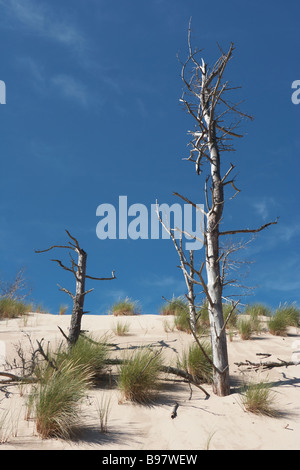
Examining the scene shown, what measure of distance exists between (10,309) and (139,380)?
7.52 m

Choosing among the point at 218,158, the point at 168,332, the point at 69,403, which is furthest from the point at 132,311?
the point at 69,403

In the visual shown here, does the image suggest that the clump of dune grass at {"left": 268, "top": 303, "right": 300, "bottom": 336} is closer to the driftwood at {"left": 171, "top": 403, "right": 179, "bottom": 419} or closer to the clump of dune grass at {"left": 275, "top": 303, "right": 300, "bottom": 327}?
the clump of dune grass at {"left": 275, "top": 303, "right": 300, "bottom": 327}

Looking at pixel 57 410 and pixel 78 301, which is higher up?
pixel 78 301

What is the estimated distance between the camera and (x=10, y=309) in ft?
36.7

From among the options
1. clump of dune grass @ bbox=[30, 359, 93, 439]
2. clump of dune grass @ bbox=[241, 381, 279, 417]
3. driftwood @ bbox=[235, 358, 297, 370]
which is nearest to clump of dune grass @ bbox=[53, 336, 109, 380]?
clump of dune grass @ bbox=[30, 359, 93, 439]

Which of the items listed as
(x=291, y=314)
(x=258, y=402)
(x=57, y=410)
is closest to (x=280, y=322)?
(x=291, y=314)

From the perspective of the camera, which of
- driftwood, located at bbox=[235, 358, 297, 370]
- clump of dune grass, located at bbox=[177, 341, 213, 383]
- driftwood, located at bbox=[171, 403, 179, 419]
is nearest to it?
driftwood, located at bbox=[171, 403, 179, 419]

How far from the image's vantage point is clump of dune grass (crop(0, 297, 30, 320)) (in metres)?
11.1

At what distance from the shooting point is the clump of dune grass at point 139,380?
4.90 m

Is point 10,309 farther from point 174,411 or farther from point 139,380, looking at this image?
point 174,411

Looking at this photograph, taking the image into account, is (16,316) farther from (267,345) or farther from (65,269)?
(267,345)

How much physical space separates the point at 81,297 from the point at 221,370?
3076mm

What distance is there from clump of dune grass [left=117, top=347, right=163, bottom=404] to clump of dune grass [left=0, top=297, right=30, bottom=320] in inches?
281

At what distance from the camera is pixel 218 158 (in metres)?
6.40
